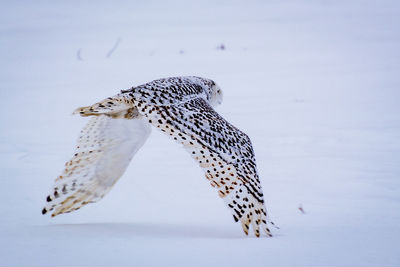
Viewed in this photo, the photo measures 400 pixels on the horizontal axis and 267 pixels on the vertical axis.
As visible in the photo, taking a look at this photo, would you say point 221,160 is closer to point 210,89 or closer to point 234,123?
point 210,89

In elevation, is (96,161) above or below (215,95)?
below

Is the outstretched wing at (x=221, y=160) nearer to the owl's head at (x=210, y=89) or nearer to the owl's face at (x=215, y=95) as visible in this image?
the owl's head at (x=210, y=89)

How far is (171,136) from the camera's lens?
10.9 ft

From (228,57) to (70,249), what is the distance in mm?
9695

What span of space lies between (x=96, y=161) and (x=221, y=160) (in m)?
1.04

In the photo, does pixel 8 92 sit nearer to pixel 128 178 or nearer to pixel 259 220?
pixel 128 178

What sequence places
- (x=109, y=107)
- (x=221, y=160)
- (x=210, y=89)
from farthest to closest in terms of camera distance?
1. (x=210, y=89)
2. (x=109, y=107)
3. (x=221, y=160)

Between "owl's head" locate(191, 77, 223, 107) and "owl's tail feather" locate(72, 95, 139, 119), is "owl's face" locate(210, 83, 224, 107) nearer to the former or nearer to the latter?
"owl's head" locate(191, 77, 223, 107)

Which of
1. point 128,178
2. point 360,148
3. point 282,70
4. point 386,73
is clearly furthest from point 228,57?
point 128,178

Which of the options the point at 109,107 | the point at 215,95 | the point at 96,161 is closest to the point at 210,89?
the point at 215,95

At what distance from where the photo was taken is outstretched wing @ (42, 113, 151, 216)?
380cm

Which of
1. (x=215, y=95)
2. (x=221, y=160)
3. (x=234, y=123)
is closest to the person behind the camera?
(x=221, y=160)

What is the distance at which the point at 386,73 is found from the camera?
9.88 meters

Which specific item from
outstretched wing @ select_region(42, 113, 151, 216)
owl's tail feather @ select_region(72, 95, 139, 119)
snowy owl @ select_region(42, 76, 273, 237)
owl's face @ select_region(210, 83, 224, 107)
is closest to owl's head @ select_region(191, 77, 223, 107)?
owl's face @ select_region(210, 83, 224, 107)
